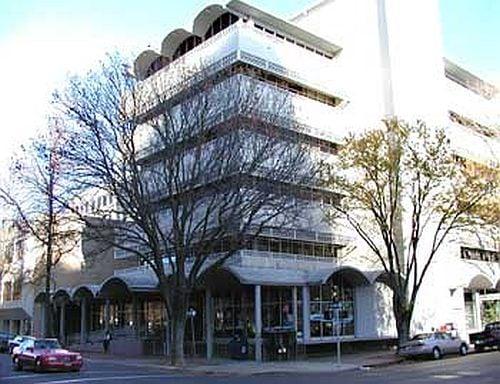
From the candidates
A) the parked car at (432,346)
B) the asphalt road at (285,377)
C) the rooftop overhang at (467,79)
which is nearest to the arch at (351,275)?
the parked car at (432,346)

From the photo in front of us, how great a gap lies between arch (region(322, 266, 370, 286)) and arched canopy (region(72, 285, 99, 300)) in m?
16.5

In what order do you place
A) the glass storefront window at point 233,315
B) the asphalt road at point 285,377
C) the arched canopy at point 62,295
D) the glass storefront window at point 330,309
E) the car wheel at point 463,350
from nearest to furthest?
the asphalt road at point 285,377 → the car wheel at point 463,350 → the glass storefront window at point 233,315 → the glass storefront window at point 330,309 → the arched canopy at point 62,295

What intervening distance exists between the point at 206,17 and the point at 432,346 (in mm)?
24795

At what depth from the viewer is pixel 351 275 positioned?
41.0m

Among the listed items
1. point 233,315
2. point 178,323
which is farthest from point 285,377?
point 233,315

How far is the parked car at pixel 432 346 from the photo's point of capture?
110 feet

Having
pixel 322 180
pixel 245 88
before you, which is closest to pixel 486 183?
pixel 322 180

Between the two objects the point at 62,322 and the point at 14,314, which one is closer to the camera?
the point at 62,322

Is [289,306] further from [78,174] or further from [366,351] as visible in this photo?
[78,174]

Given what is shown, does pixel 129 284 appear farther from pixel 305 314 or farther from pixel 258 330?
pixel 305 314

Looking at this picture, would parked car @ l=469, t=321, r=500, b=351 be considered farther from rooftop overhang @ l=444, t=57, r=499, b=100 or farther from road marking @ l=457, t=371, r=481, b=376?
rooftop overhang @ l=444, t=57, r=499, b=100

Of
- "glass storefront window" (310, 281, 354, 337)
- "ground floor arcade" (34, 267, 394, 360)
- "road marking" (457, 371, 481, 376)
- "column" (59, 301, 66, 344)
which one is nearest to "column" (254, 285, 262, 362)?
"ground floor arcade" (34, 267, 394, 360)

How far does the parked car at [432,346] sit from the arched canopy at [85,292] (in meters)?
21.7

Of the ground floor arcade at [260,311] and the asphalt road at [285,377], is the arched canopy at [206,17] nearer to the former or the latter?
the ground floor arcade at [260,311]
